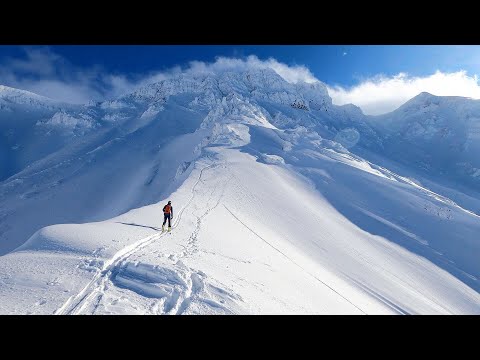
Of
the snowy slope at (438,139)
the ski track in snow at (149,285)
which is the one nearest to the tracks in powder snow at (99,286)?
the ski track in snow at (149,285)

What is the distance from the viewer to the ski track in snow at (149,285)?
7.40 metres

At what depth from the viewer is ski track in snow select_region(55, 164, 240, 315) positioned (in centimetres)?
740

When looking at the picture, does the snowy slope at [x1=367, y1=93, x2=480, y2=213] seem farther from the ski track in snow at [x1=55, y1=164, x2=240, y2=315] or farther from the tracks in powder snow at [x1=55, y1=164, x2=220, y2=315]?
the ski track in snow at [x1=55, y1=164, x2=240, y2=315]

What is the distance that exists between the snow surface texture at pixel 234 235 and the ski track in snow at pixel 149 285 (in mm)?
48

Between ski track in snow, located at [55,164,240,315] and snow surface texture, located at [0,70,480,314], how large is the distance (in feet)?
0.16

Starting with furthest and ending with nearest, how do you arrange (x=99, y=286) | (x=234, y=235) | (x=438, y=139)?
(x=438, y=139)
(x=234, y=235)
(x=99, y=286)

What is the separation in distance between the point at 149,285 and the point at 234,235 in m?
9.42

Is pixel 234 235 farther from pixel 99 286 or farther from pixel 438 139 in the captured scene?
pixel 438 139

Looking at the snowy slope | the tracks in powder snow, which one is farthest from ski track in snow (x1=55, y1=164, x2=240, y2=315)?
the snowy slope

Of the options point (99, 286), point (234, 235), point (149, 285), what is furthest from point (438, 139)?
point (99, 286)

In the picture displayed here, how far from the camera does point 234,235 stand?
17891mm

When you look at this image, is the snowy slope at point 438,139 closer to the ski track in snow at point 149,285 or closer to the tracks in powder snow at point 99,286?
the tracks in powder snow at point 99,286
